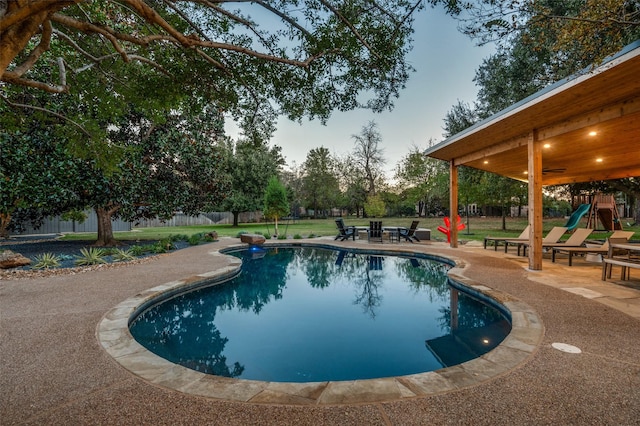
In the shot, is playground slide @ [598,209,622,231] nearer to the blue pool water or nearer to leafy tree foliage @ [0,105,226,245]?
the blue pool water

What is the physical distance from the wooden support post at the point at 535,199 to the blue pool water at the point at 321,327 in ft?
6.71

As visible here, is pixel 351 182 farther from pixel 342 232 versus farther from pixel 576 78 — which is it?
pixel 576 78

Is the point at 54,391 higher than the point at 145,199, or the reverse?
the point at 145,199

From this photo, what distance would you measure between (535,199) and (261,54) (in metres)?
6.25

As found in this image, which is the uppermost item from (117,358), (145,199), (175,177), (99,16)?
(99,16)

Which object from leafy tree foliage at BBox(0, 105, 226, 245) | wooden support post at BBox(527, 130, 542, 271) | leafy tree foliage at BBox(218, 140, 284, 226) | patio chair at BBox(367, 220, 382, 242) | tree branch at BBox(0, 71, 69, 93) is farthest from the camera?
leafy tree foliage at BBox(218, 140, 284, 226)

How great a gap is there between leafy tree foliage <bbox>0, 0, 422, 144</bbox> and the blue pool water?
380cm

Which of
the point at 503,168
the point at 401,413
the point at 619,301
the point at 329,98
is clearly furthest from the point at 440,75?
the point at 401,413

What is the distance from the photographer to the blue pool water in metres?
3.41

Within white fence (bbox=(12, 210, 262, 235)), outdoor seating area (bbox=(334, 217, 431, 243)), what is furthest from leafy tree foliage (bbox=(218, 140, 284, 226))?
outdoor seating area (bbox=(334, 217, 431, 243))

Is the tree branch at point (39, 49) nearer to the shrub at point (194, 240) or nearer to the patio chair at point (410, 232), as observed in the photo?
the shrub at point (194, 240)

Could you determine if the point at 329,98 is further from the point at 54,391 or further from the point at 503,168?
the point at 503,168

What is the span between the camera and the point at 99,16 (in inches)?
198

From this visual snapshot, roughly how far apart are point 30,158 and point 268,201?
349 inches
